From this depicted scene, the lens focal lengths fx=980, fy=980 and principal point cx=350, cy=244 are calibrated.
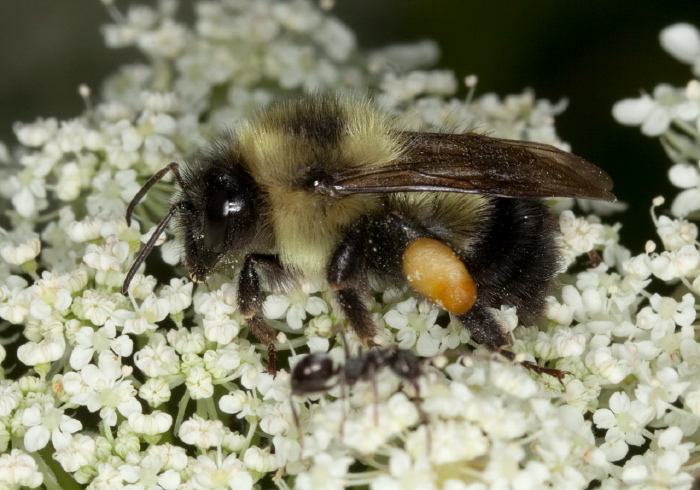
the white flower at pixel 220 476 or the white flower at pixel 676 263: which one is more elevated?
the white flower at pixel 676 263

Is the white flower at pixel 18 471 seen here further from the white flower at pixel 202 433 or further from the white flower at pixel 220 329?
the white flower at pixel 220 329

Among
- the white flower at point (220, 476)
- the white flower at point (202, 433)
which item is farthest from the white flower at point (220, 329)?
the white flower at point (220, 476)

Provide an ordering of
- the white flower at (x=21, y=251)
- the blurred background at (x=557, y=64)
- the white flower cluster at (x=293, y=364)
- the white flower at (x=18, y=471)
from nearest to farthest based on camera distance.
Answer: the white flower cluster at (x=293, y=364)
the white flower at (x=18, y=471)
the white flower at (x=21, y=251)
the blurred background at (x=557, y=64)

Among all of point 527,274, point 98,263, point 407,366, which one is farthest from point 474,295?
point 98,263

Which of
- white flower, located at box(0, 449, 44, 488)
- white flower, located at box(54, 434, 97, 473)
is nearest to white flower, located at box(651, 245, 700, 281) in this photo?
white flower, located at box(54, 434, 97, 473)

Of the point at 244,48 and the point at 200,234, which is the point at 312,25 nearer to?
the point at 244,48

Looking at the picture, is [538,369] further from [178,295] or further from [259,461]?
[178,295]
